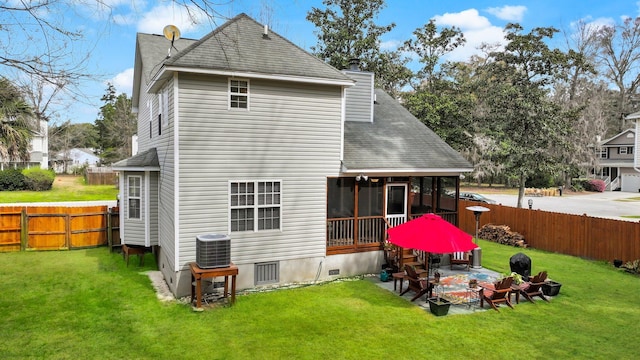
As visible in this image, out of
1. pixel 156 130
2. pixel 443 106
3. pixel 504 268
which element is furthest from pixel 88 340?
pixel 443 106

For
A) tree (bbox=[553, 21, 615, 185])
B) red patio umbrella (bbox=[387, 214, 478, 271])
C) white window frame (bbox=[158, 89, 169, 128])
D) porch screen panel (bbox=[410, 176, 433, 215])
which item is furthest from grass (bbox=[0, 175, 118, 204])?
tree (bbox=[553, 21, 615, 185])

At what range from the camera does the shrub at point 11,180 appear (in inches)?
1325

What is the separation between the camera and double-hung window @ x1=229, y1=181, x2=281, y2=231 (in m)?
11.0

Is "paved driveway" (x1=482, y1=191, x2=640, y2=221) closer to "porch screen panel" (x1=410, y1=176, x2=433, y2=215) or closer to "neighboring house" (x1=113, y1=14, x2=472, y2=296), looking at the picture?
"porch screen panel" (x1=410, y1=176, x2=433, y2=215)

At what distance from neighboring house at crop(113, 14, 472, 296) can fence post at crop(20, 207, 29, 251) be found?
16.6 feet

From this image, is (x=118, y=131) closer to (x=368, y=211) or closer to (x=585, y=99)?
(x=368, y=211)

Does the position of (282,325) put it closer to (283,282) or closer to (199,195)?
(283,282)

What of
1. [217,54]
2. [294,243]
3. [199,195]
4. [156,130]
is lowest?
[294,243]

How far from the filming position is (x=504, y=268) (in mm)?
13703

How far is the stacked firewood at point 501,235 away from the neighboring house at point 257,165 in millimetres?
5621

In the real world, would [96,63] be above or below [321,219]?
above

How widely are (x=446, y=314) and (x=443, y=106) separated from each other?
17.7m

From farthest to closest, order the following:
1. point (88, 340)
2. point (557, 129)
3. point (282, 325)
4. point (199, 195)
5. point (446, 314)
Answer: point (557, 129) → point (199, 195) → point (446, 314) → point (282, 325) → point (88, 340)

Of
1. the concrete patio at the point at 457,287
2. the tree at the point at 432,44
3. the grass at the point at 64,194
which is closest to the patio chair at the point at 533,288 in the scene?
the concrete patio at the point at 457,287
